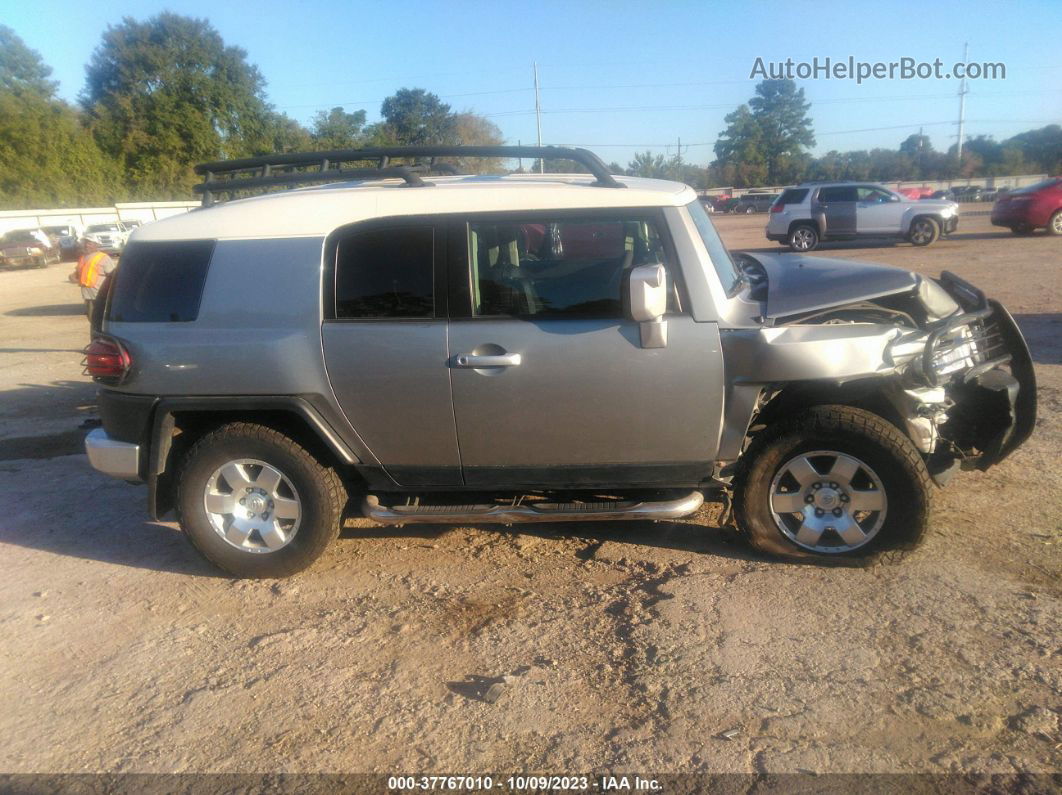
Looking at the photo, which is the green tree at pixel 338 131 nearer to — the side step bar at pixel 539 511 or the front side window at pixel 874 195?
the front side window at pixel 874 195

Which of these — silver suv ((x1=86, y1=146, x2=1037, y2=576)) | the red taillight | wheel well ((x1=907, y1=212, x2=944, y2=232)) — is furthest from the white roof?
wheel well ((x1=907, y1=212, x2=944, y2=232))

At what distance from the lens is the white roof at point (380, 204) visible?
4.07 metres

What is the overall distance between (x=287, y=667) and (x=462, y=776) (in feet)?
3.56

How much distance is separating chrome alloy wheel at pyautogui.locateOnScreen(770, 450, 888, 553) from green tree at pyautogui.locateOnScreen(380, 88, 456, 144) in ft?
87.6

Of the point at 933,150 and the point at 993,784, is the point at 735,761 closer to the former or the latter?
the point at 993,784

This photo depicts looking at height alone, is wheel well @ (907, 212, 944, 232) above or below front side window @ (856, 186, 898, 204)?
below

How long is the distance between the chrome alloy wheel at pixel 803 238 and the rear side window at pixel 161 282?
2035cm

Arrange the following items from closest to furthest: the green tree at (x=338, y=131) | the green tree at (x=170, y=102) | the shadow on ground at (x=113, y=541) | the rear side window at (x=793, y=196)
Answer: the shadow on ground at (x=113, y=541) → the rear side window at (x=793, y=196) → the green tree at (x=338, y=131) → the green tree at (x=170, y=102)

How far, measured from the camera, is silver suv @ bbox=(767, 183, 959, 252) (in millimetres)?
21578

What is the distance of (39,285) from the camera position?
25.5 m

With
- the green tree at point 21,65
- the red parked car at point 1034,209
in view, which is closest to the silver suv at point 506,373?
the red parked car at point 1034,209

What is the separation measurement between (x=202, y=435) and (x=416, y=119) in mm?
38630

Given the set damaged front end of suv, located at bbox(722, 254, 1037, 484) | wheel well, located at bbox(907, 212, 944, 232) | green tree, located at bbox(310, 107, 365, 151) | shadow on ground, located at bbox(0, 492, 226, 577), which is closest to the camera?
damaged front end of suv, located at bbox(722, 254, 1037, 484)

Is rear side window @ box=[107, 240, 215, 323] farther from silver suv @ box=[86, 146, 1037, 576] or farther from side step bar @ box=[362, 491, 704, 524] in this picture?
side step bar @ box=[362, 491, 704, 524]
